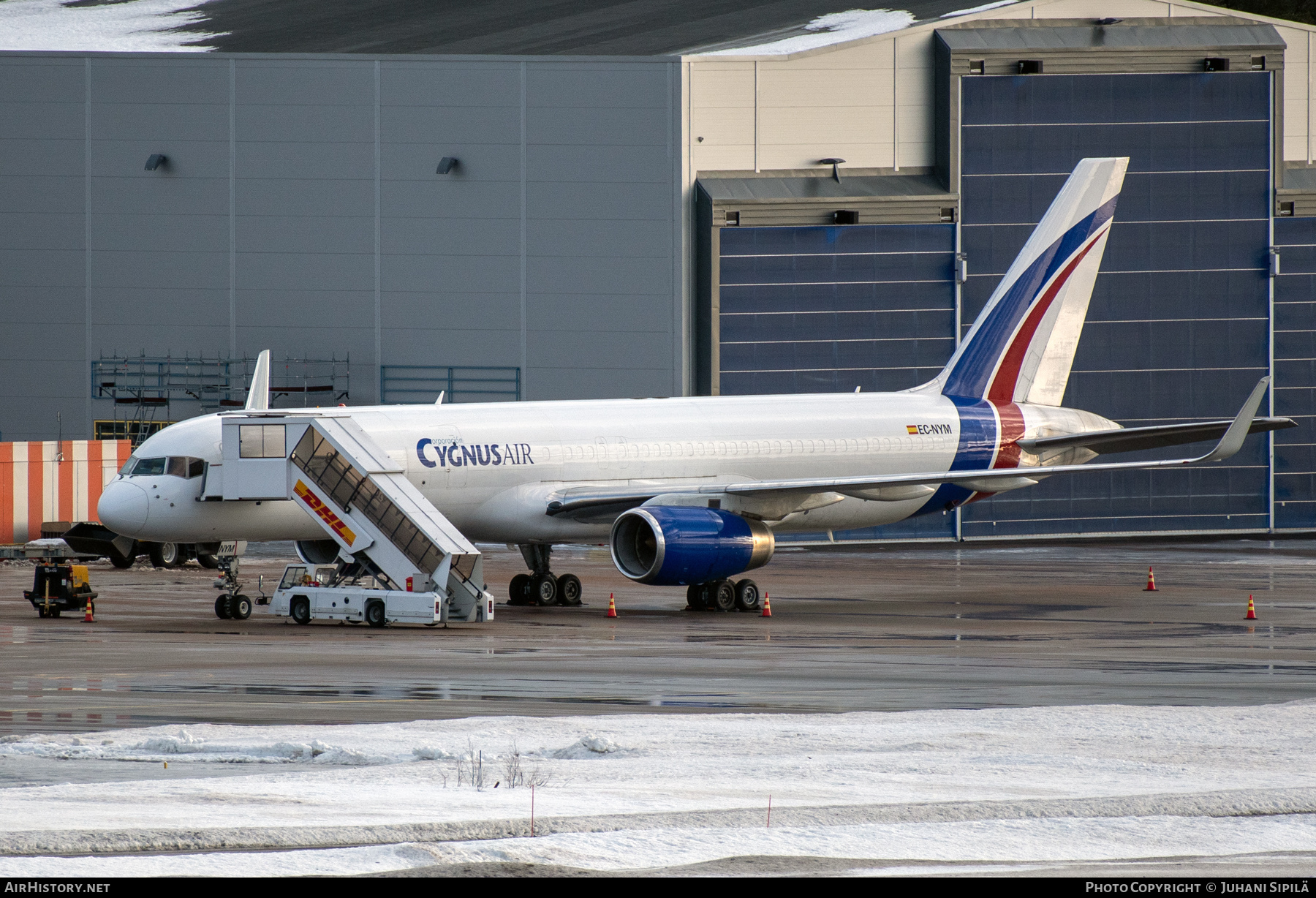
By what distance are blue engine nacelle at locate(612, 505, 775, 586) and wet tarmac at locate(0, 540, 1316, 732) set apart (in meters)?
0.87

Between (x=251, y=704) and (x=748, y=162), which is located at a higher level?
(x=748, y=162)

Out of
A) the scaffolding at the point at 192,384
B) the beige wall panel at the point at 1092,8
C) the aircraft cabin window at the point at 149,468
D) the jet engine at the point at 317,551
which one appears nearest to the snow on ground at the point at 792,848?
the aircraft cabin window at the point at 149,468

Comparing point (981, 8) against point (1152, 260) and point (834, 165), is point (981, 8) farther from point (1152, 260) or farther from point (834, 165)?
point (1152, 260)

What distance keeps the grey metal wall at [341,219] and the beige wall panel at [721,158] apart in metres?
0.79

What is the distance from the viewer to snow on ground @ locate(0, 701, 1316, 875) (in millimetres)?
10109

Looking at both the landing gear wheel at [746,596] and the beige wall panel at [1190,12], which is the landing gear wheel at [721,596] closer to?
the landing gear wheel at [746,596]

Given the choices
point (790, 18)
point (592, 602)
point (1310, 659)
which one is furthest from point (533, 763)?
point (790, 18)

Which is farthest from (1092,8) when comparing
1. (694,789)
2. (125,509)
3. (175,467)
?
(694,789)

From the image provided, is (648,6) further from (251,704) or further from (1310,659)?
(251,704)

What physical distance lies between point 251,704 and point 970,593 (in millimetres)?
21981

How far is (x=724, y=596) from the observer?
106ft

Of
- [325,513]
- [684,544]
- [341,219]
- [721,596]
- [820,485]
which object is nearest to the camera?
[325,513]

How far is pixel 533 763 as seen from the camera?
1353cm

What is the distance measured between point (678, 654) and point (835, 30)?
37.7 m
